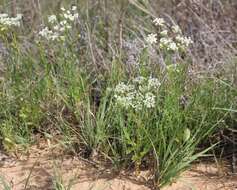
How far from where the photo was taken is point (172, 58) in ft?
9.54

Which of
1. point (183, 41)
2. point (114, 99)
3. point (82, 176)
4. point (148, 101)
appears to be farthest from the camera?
point (114, 99)

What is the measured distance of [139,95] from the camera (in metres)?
2.30

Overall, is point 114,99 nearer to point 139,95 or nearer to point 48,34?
point 139,95

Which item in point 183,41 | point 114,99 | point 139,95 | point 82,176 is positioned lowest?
point 82,176

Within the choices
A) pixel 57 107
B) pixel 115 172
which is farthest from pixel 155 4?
pixel 115 172

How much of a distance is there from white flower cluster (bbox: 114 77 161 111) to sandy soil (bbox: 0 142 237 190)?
420 mm

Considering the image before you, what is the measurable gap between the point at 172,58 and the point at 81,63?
1.94 ft

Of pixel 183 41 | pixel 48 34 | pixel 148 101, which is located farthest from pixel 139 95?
pixel 48 34

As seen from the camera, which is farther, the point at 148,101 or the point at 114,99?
the point at 114,99

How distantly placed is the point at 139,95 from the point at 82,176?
0.56 m

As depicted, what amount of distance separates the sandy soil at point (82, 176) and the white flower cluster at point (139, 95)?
420mm

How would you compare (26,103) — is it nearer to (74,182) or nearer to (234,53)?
(74,182)

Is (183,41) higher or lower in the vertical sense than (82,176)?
higher

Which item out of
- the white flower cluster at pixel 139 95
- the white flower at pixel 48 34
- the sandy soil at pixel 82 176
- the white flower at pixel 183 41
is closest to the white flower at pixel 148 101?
the white flower cluster at pixel 139 95
